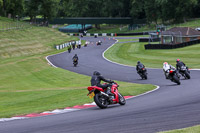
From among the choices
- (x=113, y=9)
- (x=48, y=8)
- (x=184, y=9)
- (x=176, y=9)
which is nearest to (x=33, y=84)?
(x=184, y=9)

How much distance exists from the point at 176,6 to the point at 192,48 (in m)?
70.4

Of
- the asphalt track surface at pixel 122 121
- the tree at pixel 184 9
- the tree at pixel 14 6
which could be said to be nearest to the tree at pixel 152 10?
the tree at pixel 184 9

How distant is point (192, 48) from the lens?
176ft

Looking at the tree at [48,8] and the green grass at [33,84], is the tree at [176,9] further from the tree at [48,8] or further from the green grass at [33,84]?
the green grass at [33,84]

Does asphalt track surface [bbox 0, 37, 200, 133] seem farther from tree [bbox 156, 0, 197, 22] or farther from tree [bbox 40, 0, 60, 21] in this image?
tree [bbox 40, 0, 60, 21]

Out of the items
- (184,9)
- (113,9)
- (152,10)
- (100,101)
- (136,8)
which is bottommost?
(100,101)

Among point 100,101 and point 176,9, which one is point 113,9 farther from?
point 100,101

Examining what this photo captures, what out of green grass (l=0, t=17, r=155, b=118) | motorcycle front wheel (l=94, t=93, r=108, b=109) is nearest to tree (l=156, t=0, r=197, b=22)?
green grass (l=0, t=17, r=155, b=118)

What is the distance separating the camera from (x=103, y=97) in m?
15.1

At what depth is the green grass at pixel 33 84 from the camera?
18.7 m

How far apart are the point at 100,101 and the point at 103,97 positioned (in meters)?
0.23

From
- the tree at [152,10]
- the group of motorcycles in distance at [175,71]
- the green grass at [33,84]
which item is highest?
the tree at [152,10]

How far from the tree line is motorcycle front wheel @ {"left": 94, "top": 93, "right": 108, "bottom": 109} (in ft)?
304

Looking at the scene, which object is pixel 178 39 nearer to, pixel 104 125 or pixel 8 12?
pixel 104 125
